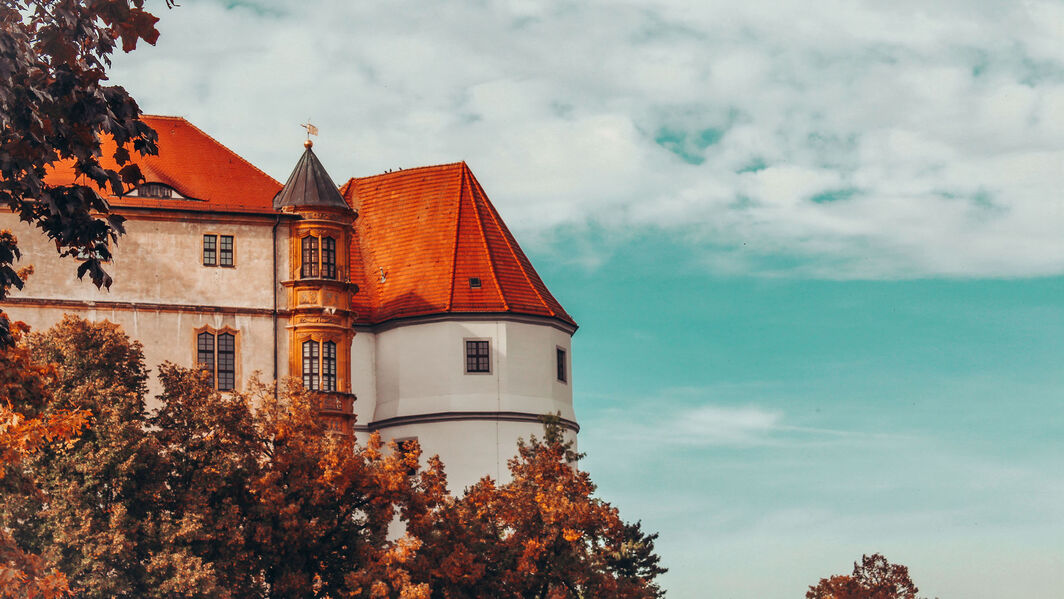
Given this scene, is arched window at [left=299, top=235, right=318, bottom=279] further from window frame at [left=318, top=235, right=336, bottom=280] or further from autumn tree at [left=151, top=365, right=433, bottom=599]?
autumn tree at [left=151, top=365, right=433, bottom=599]

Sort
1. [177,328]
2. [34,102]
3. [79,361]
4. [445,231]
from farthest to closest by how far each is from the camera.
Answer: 1. [445,231]
2. [177,328]
3. [79,361]
4. [34,102]

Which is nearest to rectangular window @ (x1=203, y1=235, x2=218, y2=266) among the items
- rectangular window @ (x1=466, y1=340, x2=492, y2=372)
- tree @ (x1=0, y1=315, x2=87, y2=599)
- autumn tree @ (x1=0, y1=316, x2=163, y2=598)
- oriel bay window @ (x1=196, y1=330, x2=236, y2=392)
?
oriel bay window @ (x1=196, y1=330, x2=236, y2=392)

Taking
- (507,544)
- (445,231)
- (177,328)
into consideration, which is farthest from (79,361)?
(445,231)

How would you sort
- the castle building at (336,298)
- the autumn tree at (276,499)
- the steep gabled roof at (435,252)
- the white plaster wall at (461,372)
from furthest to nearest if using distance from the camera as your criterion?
the steep gabled roof at (435,252), the white plaster wall at (461,372), the castle building at (336,298), the autumn tree at (276,499)

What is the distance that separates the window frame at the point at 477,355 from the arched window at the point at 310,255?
6.97 metres

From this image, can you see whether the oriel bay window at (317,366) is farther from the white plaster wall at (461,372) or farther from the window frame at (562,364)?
the window frame at (562,364)

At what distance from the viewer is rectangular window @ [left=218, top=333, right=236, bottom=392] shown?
5756 centimetres

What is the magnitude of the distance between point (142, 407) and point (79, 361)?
1.91m

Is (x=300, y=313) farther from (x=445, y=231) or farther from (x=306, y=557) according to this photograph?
(x=306, y=557)

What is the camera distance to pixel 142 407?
131 ft

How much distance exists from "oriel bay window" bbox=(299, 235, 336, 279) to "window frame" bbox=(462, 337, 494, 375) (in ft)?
20.8

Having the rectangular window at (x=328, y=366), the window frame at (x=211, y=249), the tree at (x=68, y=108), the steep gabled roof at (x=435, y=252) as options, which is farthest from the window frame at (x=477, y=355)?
the tree at (x=68, y=108)

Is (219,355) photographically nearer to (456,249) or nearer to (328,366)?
(328,366)

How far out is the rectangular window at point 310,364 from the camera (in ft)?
194
